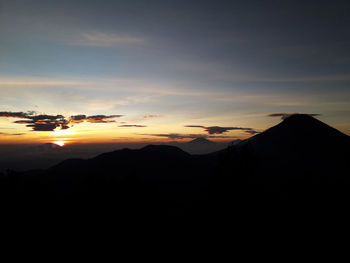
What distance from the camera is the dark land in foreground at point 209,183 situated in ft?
108

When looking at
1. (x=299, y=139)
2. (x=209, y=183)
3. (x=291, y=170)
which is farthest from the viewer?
(x=299, y=139)

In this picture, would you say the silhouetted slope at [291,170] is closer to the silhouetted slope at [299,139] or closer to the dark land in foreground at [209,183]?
the silhouetted slope at [299,139]

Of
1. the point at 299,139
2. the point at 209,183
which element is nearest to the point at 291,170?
the point at 299,139

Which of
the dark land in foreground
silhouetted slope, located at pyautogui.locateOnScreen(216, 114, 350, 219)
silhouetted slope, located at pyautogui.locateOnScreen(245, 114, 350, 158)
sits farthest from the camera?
silhouetted slope, located at pyautogui.locateOnScreen(245, 114, 350, 158)

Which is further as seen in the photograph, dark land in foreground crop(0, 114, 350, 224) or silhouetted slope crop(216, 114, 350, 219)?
silhouetted slope crop(216, 114, 350, 219)

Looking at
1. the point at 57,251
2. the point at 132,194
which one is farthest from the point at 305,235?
the point at 57,251

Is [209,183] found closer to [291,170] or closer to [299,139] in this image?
[291,170]

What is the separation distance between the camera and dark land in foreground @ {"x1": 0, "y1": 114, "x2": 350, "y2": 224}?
32.8 m

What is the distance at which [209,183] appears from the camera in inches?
1617

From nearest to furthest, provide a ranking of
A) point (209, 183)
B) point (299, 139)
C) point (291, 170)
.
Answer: point (209, 183) < point (291, 170) < point (299, 139)

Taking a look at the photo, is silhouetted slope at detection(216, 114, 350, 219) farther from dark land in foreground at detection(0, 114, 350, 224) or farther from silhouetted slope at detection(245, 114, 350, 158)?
dark land in foreground at detection(0, 114, 350, 224)

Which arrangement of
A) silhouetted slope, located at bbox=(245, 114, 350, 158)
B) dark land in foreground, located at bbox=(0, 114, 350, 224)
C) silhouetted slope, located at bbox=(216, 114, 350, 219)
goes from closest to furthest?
dark land in foreground, located at bbox=(0, 114, 350, 224)
silhouetted slope, located at bbox=(216, 114, 350, 219)
silhouetted slope, located at bbox=(245, 114, 350, 158)

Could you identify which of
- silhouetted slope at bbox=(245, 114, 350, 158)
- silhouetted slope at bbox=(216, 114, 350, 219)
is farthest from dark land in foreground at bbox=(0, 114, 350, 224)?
silhouetted slope at bbox=(245, 114, 350, 158)

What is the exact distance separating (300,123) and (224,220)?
14825 cm
